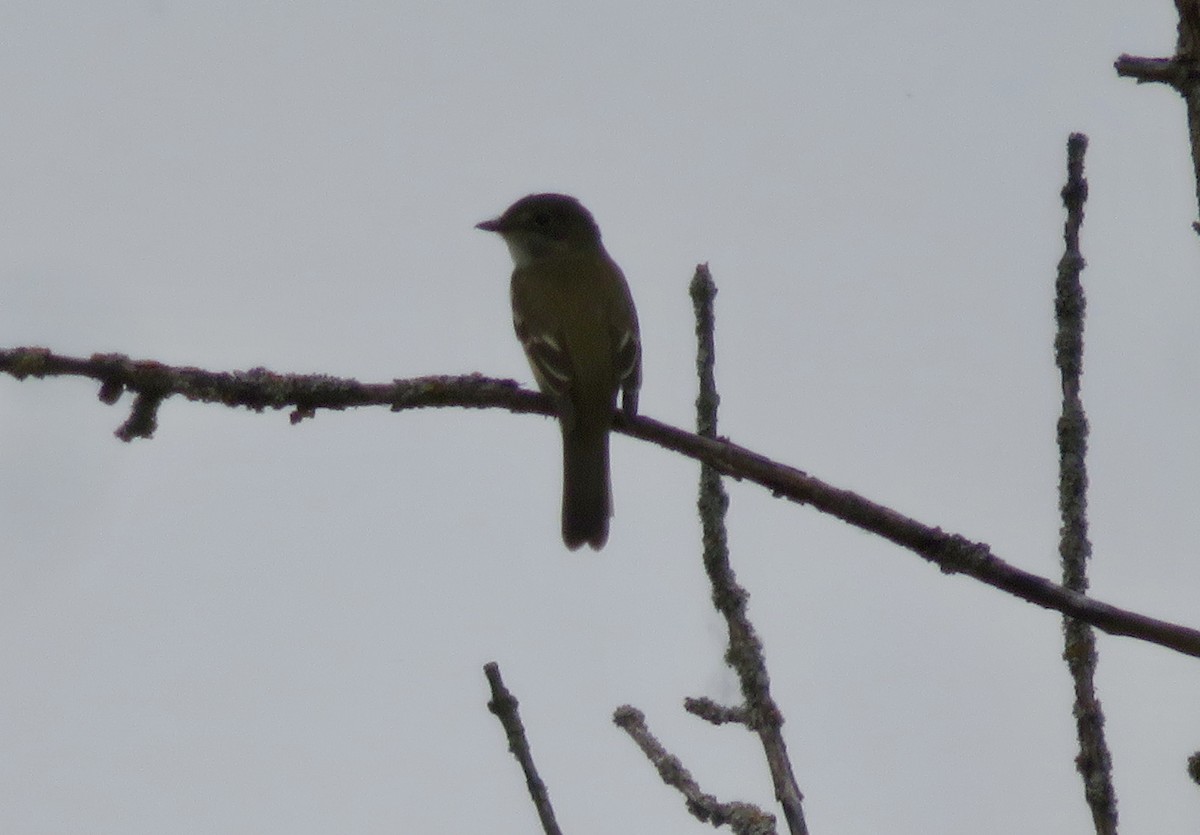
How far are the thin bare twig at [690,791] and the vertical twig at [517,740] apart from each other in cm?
57

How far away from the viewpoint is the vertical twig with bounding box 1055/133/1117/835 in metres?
2.84

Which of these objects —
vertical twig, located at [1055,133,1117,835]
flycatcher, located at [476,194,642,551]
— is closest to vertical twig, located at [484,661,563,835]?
vertical twig, located at [1055,133,1117,835]

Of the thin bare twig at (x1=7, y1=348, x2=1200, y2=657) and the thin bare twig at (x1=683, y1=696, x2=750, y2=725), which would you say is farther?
the thin bare twig at (x1=683, y1=696, x2=750, y2=725)

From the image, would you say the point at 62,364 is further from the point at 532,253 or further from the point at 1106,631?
the point at 532,253

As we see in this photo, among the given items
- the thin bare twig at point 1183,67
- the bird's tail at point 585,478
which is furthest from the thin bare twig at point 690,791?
the bird's tail at point 585,478

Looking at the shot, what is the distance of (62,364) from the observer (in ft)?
9.87

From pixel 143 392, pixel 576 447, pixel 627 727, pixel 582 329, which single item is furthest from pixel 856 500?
pixel 582 329

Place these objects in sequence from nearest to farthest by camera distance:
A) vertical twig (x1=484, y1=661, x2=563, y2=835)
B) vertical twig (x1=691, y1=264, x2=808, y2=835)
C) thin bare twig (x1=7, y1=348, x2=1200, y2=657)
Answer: thin bare twig (x1=7, y1=348, x2=1200, y2=657) → vertical twig (x1=484, y1=661, x2=563, y2=835) → vertical twig (x1=691, y1=264, x2=808, y2=835)

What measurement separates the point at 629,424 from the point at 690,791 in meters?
0.90

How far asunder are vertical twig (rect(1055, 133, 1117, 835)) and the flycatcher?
2370mm

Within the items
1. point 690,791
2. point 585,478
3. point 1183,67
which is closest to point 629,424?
point 690,791

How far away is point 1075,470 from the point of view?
10.1 feet

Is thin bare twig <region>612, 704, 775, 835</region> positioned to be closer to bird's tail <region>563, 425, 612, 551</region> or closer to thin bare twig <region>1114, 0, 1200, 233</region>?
thin bare twig <region>1114, 0, 1200, 233</region>

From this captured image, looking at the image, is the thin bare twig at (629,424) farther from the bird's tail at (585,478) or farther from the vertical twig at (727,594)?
the bird's tail at (585,478)
